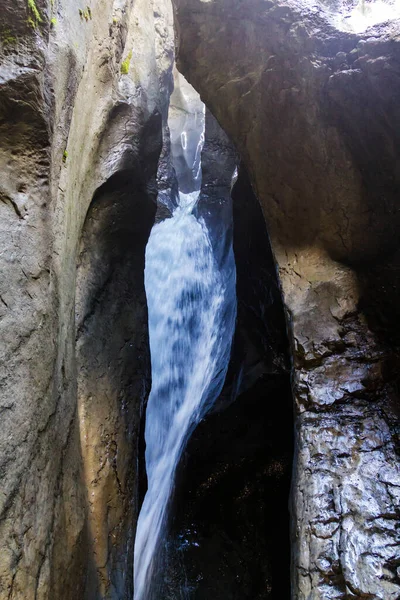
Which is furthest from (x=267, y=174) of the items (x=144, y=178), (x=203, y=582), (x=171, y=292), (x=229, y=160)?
(x=229, y=160)

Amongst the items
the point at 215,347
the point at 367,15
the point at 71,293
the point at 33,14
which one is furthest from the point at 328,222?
the point at 215,347

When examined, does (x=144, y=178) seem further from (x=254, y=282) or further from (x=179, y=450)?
(x=179, y=450)

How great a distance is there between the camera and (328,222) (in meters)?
→ 4.04

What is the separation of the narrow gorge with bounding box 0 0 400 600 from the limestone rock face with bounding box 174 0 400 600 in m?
0.02

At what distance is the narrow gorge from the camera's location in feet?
7.35

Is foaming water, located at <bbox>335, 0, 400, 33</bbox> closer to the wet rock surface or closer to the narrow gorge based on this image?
the narrow gorge

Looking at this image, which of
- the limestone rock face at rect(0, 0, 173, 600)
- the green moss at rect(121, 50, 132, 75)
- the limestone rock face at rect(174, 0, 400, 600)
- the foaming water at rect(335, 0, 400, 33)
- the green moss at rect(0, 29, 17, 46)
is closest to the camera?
the limestone rock face at rect(0, 0, 173, 600)

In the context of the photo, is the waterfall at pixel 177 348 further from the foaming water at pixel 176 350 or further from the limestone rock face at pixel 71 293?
the limestone rock face at pixel 71 293

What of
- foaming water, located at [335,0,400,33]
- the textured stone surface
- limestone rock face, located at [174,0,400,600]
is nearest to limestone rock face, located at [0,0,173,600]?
limestone rock face, located at [174,0,400,600]

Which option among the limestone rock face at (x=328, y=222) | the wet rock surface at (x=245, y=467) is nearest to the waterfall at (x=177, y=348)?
the wet rock surface at (x=245, y=467)

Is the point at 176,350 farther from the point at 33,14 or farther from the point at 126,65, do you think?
the point at 33,14

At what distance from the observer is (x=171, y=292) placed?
759cm

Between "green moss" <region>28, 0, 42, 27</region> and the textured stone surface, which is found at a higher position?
"green moss" <region>28, 0, 42, 27</region>

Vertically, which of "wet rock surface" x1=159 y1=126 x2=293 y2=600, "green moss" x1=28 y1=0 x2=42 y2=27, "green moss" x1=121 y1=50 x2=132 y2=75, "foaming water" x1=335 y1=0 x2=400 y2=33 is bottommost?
"wet rock surface" x1=159 y1=126 x2=293 y2=600
